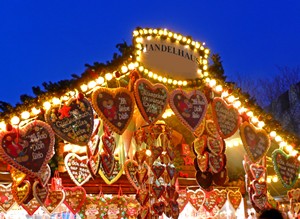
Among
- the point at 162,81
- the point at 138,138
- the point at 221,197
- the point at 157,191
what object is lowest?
the point at 157,191

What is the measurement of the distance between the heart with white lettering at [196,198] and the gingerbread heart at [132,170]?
2.03m

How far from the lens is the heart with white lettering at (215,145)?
6.64 meters

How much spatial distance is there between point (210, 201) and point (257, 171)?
6.44ft

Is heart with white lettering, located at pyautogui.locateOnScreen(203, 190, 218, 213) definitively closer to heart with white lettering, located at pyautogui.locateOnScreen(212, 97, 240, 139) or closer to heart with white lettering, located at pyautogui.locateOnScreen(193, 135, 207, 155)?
heart with white lettering, located at pyautogui.locateOnScreen(193, 135, 207, 155)

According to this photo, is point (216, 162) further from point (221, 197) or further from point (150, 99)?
point (221, 197)

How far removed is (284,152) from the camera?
8.06 meters

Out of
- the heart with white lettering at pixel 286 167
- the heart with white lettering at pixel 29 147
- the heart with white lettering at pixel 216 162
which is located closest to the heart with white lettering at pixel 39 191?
the heart with white lettering at pixel 29 147

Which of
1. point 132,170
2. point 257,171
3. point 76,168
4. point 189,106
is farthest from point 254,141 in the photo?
point 76,168

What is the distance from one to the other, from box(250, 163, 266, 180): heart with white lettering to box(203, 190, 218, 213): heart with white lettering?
1.79 meters

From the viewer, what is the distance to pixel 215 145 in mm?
6723

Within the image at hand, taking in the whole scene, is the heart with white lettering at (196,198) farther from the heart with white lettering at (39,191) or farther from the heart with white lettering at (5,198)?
the heart with white lettering at (39,191)

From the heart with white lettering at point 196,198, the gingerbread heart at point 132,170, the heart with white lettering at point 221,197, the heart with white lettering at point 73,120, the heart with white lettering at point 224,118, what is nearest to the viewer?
the heart with white lettering at point 73,120

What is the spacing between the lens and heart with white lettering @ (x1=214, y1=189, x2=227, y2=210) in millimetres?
9234

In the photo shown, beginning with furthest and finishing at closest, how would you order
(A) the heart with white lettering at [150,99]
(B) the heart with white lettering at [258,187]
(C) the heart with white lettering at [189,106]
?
1. (B) the heart with white lettering at [258,187]
2. (C) the heart with white lettering at [189,106]
3. (A) the heart with white lettering at [150,99]
